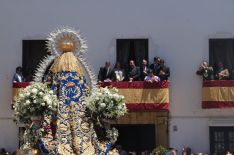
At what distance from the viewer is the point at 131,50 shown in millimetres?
24453

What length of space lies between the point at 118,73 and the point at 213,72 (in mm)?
3205

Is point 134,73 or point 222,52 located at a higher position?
point 222,52

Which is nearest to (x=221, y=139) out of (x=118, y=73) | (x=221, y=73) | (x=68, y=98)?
(x=221, y=73)

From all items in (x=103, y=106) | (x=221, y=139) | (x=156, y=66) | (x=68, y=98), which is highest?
(x=156, y=66)

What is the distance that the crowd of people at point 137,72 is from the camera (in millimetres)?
23250

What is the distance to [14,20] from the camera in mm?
24406

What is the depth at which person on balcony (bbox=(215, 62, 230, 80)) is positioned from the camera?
23.4m

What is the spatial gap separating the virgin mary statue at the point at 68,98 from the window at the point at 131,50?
402 inches

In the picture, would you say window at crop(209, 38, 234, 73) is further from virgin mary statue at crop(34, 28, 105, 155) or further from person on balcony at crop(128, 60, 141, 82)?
virgin mary statue at crop(34, 28, 105, 155)

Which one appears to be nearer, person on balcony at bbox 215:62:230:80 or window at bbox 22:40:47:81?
person on balcony at bbox 215:62:230:80

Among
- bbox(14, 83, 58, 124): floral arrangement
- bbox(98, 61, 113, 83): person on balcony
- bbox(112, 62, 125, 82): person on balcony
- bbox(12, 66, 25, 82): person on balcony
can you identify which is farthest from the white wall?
bbox(14, 83, 58, 124): floral arrangement

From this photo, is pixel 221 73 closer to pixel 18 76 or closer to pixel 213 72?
pixel 213 72

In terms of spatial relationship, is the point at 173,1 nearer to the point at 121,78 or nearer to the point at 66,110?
the point at 121,78

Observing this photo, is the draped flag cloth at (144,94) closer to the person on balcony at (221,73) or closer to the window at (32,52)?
the person on balcony at (221,73)
